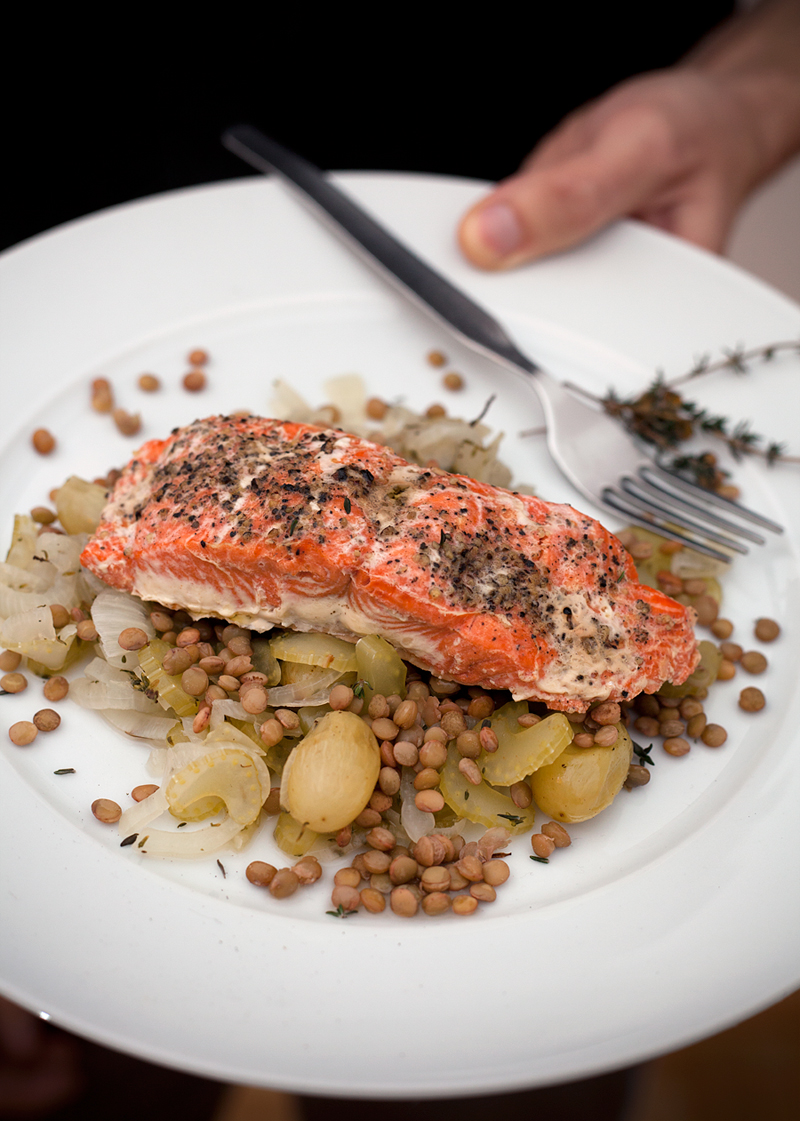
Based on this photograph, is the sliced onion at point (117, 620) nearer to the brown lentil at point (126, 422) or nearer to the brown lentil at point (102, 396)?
the brown lentil at point (126, 422)

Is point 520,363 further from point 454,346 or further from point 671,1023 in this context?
point 671,1023

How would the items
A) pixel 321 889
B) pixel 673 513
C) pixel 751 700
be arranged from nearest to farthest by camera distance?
pixel 321 889
pixel 751 700
pixel 673 513

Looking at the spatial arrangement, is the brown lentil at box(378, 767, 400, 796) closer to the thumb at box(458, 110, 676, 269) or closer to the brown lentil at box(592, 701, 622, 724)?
the brown lentil at box(592, 701, 622, 724)

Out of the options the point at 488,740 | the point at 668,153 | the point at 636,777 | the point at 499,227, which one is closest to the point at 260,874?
the point at 488,740

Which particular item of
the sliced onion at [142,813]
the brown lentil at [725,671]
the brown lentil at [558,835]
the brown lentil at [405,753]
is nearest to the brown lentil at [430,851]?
the brown lentil at [405,753]

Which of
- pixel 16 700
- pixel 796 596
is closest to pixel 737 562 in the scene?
pixel 796 596

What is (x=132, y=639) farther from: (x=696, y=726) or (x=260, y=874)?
(x=696, y=726)
